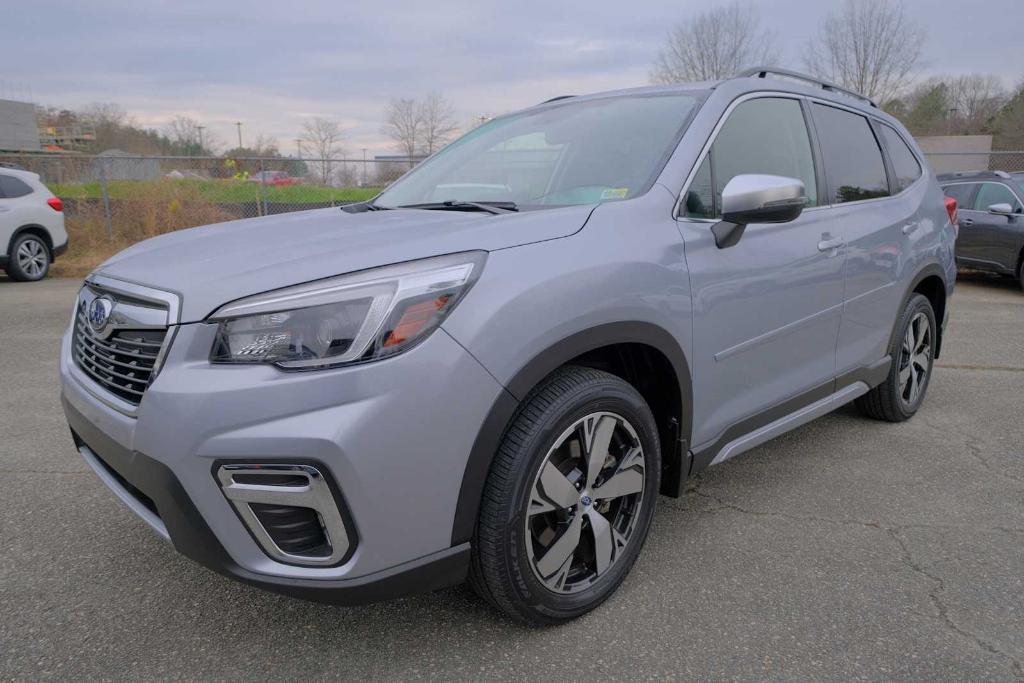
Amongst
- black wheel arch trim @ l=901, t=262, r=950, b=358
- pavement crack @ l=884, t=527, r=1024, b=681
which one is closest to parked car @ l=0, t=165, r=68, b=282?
black wheel arch trim @ l=901, t=262, r=950, b=358

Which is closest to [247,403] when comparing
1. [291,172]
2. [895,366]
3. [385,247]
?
[385,247]

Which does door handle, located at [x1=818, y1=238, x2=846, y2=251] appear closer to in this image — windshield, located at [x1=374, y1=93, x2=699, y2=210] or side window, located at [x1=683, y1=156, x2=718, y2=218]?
side window, located at [x1=683, y1=156, x2=718, y2=218]

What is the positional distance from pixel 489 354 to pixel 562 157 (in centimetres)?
137

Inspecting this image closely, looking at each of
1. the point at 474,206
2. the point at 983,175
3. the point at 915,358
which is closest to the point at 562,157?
the point at 474,206

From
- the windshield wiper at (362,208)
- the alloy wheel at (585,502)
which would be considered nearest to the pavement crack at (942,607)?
the alloy wheel at (585,502)

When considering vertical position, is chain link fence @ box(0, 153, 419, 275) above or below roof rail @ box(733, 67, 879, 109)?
below

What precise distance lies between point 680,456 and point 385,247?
4.38 feet

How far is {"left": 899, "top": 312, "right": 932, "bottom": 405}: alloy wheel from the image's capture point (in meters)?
4.25

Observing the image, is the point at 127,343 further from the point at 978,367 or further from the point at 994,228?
the point at 994,228

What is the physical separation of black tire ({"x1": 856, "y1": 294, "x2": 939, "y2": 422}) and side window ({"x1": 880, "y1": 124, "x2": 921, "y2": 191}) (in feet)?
2.15

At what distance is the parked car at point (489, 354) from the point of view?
6.05 feet

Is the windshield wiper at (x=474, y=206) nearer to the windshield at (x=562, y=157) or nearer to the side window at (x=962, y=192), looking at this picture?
the windshield at (x=562, y=157)

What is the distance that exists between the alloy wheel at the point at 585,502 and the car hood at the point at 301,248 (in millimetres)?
630

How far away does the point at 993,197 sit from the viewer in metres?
10.4
